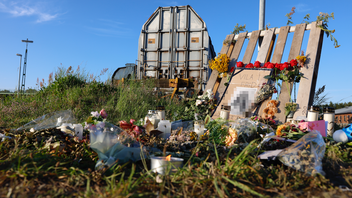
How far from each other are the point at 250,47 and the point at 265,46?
35 cm

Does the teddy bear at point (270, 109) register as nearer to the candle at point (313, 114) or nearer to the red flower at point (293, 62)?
the red flower at point (293, 62)

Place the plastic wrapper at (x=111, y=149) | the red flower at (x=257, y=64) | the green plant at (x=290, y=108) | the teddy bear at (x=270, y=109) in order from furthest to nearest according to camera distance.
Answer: the red flower at (x=257, y=64) < the teddy bear at (x=270, y=109) < the green plant at (x=290, y=108) < the plastic wrapper at (x=111, y=149)

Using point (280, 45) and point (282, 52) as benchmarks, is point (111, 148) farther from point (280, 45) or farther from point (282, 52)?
point (280, 45)

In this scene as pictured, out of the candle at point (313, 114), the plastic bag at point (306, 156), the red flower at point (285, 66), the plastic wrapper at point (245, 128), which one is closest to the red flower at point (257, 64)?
the red flower at point (285, 66)

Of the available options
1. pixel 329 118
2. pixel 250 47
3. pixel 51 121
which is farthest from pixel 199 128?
pixel 250 47

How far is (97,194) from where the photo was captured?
1.29 metres

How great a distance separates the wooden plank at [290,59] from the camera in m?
4.39

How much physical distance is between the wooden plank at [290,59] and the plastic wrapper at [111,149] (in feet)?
11.1

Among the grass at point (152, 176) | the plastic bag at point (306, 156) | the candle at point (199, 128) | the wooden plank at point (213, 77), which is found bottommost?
the grass at point (152, 176)

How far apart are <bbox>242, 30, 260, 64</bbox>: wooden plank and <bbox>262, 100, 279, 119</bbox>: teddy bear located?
133 centimetres

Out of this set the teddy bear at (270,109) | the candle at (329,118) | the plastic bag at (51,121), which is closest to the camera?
the plastic bag at (51,121)

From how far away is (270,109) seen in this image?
4406 mm

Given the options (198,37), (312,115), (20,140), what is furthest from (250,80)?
(198,37)

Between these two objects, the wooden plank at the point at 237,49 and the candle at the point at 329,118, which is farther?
the wooden plank at the point at 237,49
